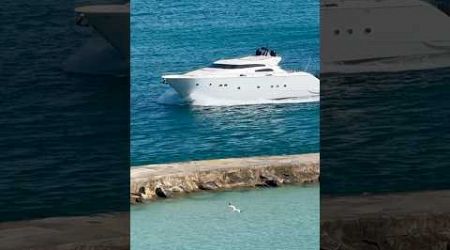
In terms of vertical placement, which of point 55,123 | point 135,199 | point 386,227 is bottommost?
point 386,227

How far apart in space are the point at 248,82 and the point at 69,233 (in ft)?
4.94

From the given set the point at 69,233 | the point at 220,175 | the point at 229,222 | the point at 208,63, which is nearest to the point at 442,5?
the point at 208,63

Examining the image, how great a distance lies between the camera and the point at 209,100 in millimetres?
10703

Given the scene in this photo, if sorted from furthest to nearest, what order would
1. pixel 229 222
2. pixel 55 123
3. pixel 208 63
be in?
pixel 55 123 → pixel 208 63 → pixel 229 222

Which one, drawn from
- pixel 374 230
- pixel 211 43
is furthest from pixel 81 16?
pixel 374 230

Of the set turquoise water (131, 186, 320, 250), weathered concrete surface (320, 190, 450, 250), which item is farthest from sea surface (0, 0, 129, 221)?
weathered concrete surface (320, 190, 450, 250)

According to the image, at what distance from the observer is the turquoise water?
10352mm

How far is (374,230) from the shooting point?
37.9 ft

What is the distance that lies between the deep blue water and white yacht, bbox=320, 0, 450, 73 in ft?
4.07

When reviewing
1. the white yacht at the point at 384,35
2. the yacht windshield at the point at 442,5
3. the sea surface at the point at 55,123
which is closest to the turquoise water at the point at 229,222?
the sea surface at the point at 55,123

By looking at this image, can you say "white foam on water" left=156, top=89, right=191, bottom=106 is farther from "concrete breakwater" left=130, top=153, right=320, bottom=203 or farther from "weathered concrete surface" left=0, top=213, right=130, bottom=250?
"weathered concrete surface" left=0, top=213, right=130, bottom=250

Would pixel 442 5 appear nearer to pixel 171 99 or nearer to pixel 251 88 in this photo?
pixel 251 88

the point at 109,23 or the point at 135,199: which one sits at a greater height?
the point at 109,23

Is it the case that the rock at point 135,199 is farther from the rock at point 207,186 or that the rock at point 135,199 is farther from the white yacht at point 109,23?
the white yacht at point 109,23
